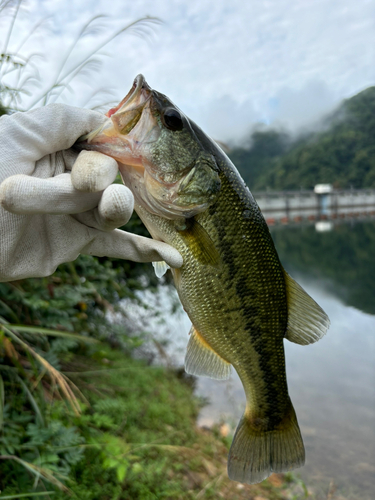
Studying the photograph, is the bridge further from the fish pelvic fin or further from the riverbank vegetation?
the fish pelvic fin

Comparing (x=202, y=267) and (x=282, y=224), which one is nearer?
(x=202, y=267)

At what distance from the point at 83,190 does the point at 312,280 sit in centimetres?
1823

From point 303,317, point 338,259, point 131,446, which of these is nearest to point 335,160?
point 338,259

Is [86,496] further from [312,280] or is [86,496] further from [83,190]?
[312,280]

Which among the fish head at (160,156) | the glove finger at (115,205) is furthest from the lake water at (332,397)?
the glove finger at (115,205)

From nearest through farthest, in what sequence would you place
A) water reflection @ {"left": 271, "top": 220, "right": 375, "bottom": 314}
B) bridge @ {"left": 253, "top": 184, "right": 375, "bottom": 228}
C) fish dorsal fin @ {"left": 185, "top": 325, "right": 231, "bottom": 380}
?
fish dorsal fin @ {"left": 185, "top": 325, "right": 231, "bottom": 380} < water reflection @ {"left": 271, "top": 220, "right": 375, "bottom": 314} < bridge @ {"left": 253, "top": 184, "right": 375, "bottom": 228}

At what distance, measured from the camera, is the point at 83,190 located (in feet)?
3.37

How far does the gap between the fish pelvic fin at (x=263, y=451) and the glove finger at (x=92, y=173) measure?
4.28 ft

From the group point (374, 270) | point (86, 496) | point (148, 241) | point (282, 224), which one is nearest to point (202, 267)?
point (148, 241)

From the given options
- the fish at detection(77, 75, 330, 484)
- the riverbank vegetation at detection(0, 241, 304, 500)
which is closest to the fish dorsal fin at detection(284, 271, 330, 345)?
the fish at detection(77, 75, 330, 484)

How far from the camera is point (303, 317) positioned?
1.59 meters

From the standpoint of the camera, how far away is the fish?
127 cm

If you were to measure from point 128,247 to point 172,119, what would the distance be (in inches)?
19.2

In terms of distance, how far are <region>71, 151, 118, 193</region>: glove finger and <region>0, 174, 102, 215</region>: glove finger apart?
0.04 metres
